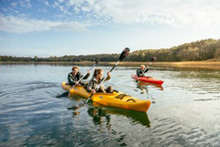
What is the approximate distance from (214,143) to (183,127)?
3.84 feet

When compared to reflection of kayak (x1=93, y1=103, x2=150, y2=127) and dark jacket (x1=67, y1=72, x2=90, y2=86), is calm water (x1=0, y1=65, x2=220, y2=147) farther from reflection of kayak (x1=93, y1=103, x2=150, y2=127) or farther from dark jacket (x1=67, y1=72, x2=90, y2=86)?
dark jacket (x1=67, y1=72, x2=90, y2=86)

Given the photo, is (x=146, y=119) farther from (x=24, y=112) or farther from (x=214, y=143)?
(x=24, y=112)

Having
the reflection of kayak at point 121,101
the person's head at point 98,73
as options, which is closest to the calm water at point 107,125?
the reflection of kayak at point 121,101

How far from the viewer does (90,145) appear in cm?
460

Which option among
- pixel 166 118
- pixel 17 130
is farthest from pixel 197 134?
pixel 17 130

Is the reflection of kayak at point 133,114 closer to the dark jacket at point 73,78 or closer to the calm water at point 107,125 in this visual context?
the calm water at point 107,125

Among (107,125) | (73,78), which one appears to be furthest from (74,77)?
(107,125)

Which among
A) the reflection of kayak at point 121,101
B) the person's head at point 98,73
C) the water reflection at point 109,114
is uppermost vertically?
the person's head at point 98,73

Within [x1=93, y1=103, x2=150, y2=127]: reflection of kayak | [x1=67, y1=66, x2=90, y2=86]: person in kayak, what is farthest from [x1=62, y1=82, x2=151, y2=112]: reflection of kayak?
[x1=67, y1=66, x2=90, y2=86]: person in kayak

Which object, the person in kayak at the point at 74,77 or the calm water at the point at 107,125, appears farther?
the person in kayak at the point at 74,77

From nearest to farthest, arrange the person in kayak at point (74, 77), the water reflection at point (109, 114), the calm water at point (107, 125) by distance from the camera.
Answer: the calm water at point (107, 125)
the water reflection at point (109, 114)
the person in kayak at point (74, 77)

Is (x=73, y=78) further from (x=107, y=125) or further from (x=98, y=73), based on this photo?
(x=107, y=125)

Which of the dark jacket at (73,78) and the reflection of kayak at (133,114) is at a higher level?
the dark jacket at (73,78)

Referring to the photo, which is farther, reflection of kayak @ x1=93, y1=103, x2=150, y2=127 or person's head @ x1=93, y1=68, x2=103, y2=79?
person's head @ x1=93, y1=68, x2=103, y2=79
